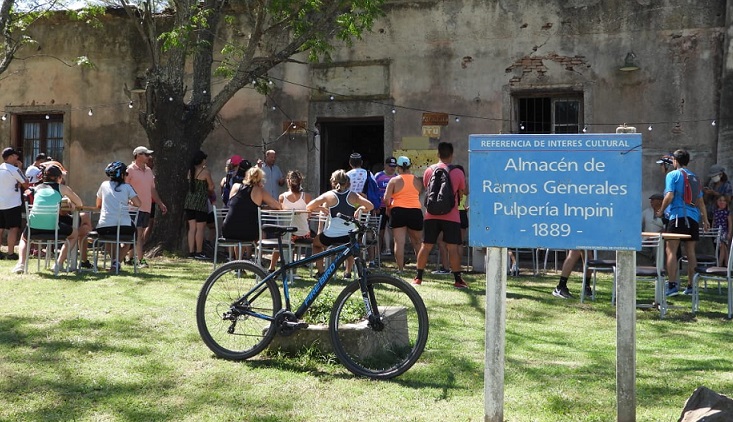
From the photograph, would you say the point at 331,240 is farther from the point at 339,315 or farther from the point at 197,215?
the point at 339,315

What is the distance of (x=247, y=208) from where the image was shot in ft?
32.7

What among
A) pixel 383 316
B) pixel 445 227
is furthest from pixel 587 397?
pixel 445 227

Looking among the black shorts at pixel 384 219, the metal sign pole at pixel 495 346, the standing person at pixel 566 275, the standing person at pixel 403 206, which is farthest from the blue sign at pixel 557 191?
the black shorts at pixel 384 219

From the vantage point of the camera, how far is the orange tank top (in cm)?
1113

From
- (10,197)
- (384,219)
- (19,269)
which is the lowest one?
(19,269)

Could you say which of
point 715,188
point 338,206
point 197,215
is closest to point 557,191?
point 338,206

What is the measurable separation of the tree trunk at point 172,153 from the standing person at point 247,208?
3.94 m

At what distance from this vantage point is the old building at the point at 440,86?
44.6 feet

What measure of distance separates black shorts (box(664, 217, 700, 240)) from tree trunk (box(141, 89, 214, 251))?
7.39 metres

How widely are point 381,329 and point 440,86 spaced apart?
9.65 meters

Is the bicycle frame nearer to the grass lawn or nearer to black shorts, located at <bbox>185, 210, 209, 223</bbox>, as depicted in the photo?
the grass lawn

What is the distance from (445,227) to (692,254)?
2.93 m

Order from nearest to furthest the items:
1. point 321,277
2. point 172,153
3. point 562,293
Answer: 1. point 321,277
2. point 562,293
3. point 172,153

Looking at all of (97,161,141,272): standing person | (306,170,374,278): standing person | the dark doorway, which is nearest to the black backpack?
(306,170,374,278): standing person
